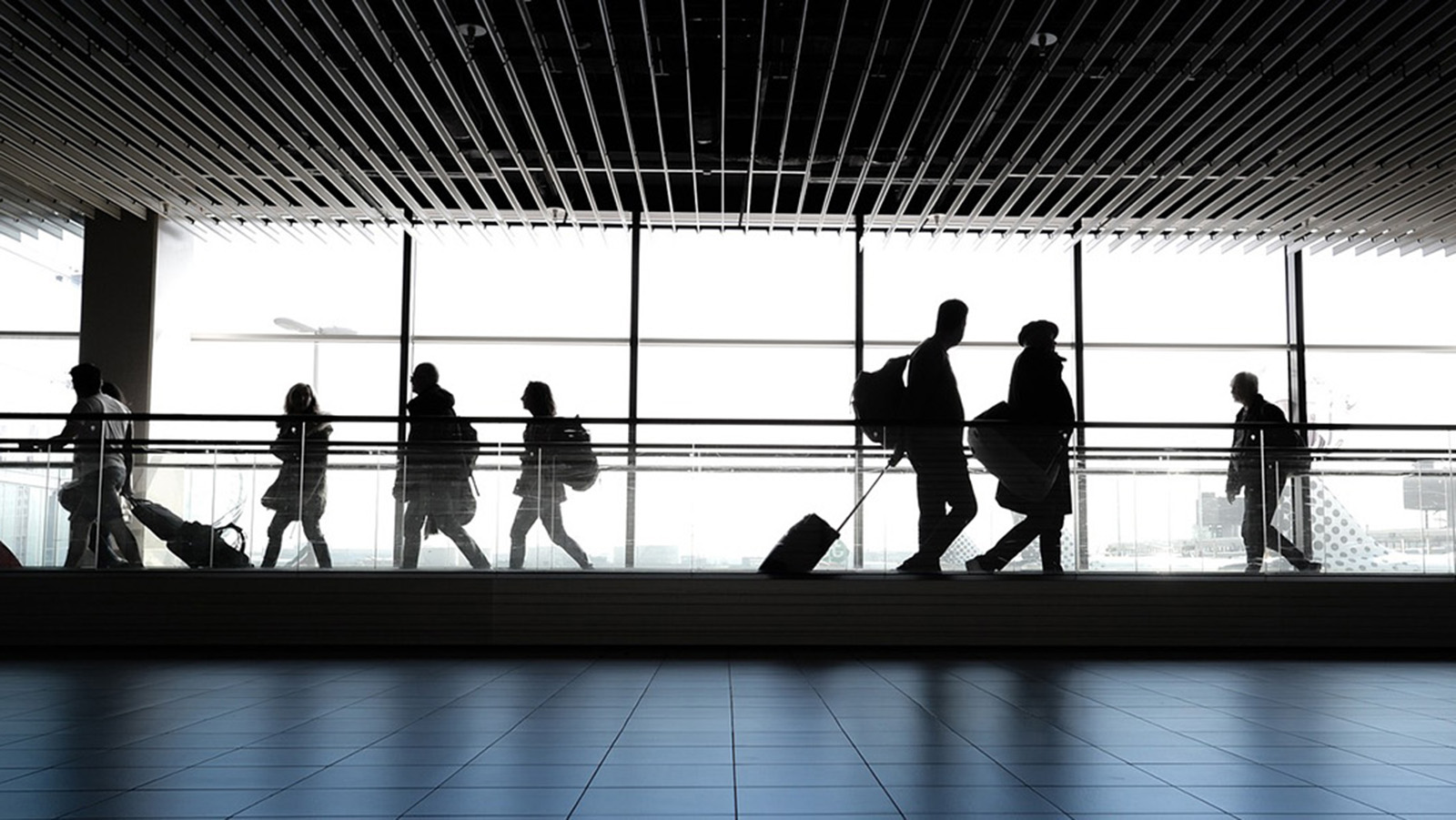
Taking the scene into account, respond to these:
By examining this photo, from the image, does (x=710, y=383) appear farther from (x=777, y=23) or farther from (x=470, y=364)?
(x=777, y=23)

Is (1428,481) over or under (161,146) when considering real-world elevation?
under

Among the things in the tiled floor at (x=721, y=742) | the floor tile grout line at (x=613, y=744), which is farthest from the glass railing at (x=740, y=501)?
the floor tile grout line at (x=613, y=744)

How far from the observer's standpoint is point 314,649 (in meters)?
6.71

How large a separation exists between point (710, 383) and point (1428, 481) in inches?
245

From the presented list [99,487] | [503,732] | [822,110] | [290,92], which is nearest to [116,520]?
[99,487]

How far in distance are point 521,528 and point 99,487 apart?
2215 millimetres

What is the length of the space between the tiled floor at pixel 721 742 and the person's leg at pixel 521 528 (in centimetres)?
114

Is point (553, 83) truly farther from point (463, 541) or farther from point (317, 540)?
point (317, 540)

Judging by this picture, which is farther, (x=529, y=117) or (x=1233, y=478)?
(x=529, y=117)

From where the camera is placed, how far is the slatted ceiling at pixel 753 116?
664cm

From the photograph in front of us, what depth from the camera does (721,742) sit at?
12.0ft

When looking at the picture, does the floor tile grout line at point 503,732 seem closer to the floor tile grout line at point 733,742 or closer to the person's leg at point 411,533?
the floor tile grout line at point 733,742

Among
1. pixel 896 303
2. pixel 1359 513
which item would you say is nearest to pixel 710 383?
pixel 896 303

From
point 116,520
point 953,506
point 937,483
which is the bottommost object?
point 116,520
